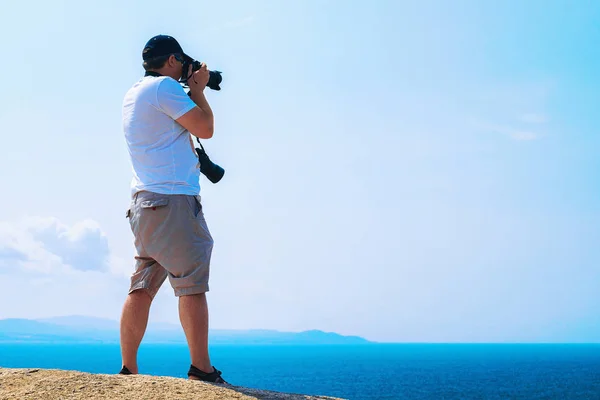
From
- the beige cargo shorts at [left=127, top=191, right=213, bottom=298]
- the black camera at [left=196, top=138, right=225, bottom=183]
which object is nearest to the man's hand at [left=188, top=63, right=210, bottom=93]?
the black camera at [left=196, top=138, right=225, bottom=183]

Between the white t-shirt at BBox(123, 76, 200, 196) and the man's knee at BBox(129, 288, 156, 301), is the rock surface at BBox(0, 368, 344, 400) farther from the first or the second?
the white t-shirt at BBox(123, 76, 200, 196)

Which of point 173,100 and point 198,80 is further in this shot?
point 198,80

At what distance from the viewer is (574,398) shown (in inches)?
3371

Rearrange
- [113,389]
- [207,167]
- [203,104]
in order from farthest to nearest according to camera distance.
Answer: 1. [207,167]
2. [203,104]
3. [113,389]

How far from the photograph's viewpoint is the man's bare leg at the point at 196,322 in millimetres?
4238

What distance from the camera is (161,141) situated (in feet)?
14.1

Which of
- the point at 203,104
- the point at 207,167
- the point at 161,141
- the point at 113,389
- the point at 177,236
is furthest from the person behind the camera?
the point at 207,167

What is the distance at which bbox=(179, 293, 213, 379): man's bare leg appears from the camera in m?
4.24

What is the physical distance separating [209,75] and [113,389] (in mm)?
2197

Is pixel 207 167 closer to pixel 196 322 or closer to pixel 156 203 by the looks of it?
pixel 156 203

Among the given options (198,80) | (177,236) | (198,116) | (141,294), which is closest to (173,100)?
(198,116)

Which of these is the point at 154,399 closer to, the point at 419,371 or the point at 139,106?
the point at 139,106

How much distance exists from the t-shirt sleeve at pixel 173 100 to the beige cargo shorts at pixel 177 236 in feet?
1.77

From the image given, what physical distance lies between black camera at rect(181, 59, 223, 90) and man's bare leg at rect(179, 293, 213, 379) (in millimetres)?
1522
